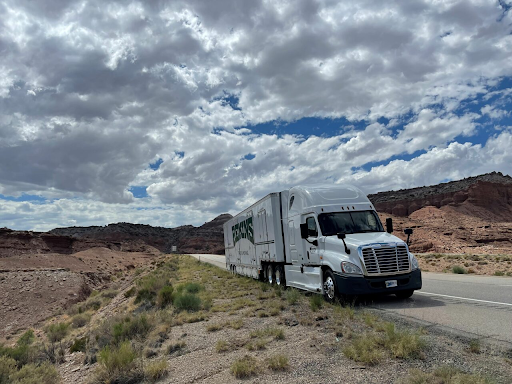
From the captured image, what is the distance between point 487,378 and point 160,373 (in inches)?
190

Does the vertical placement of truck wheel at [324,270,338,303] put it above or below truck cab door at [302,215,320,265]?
below

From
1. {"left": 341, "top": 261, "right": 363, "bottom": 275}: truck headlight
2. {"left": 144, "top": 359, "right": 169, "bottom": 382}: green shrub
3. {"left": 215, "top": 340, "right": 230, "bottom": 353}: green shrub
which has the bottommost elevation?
{"left": 144, "top": 359, "right": 169, "bottom": 382}: green shrub

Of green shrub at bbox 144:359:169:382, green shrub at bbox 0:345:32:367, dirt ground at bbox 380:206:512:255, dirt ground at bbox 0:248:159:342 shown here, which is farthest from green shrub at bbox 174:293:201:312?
dirt ground at bbox 380:206:512:255

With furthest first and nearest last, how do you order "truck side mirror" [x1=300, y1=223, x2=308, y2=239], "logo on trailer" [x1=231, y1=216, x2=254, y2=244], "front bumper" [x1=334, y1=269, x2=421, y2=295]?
"logo on trailer" [x1=231, y1=216, x2=254, y2=244] < "truck side mirror" [x1=300, y1=223, x2=308, y2=239] < "front bumper" [x1=334, y1=269, x2=421, y2=295]

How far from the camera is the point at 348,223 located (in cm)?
1227

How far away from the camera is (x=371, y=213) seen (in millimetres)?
12828

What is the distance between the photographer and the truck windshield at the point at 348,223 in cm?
1210

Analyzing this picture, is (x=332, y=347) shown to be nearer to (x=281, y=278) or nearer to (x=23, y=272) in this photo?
(x=281, y=278)

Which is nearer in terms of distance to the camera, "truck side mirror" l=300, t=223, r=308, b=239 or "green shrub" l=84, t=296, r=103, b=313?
"truck side mirror" l=300, t=223, r=308, b=239

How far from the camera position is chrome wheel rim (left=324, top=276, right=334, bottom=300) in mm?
11173

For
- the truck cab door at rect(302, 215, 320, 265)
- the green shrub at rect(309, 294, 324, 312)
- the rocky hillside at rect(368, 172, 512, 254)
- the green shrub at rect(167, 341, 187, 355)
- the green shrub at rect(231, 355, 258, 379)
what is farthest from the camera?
the rocky hillside at rect(368, 172, 512, 254)

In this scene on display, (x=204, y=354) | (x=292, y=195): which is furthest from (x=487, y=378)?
(x=292, y=195)

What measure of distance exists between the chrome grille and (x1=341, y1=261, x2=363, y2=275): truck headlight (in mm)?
245

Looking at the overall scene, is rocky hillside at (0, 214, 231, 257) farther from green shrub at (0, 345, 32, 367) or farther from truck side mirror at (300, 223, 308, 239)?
truck side mirror at (300, 223, 308, 239)
